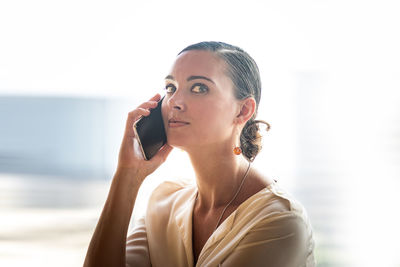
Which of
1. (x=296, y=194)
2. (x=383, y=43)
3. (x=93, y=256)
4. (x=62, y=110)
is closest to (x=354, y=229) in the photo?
(x=296, y=194)

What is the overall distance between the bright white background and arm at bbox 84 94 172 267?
0.32 m

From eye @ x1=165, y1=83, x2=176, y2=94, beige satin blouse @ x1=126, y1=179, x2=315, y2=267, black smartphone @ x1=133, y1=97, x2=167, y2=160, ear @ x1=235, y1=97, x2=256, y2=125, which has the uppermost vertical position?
eye @ x1=165, y1=83, x2=176, y2=94

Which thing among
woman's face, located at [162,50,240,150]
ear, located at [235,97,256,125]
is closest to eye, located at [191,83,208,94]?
woman's face, located at [162,50,240,150]

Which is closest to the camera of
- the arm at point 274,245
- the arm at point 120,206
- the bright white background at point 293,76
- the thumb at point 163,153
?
the arm at point 274,245

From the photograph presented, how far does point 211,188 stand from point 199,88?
278 millimetres

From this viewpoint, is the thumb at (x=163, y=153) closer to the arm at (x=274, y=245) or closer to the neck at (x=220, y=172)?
the neck at (x=220, y=172)

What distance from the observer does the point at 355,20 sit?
1.62 metres

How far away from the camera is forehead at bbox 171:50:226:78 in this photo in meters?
1.11

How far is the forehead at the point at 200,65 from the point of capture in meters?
1.11

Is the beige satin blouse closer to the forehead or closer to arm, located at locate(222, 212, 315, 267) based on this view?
arm, located at locate(222, 212, 315, 267)

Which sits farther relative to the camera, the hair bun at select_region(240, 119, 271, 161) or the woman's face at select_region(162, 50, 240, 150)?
the hair bun at select_region(240, 119, 271, 161)

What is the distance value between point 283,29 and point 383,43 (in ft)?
1.28

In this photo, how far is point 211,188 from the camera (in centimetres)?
121

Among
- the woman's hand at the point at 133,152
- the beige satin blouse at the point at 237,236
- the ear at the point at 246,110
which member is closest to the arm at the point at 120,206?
the woman's hand at the point at 133,152
